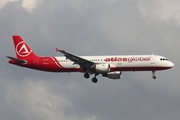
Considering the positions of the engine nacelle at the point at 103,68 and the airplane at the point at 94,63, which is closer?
the airplane at the point at 94,63

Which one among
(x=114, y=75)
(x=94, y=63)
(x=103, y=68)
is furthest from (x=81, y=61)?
(x=114, y=75)

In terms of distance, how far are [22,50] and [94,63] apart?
50.8 feet

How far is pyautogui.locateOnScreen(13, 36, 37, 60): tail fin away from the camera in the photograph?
370 ft

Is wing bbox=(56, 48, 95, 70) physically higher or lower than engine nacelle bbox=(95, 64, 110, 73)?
higher

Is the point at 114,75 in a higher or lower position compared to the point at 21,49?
lower

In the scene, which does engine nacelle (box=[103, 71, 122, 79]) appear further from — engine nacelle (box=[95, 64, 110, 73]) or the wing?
the wing

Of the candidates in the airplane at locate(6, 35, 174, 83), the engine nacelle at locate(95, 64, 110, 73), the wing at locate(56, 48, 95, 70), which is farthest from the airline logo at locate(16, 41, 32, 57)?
the engine nacelle at locate(95, 64, 110, 73)

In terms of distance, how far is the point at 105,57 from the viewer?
107188 millimetres

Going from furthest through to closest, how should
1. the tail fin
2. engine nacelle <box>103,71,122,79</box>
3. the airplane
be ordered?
the tail fin → engine nacelle <box>103,71,122,79</box> → the airplane

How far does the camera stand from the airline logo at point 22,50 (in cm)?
11325

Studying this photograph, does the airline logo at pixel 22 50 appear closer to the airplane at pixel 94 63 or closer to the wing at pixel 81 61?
the airplane at pixel 94 63

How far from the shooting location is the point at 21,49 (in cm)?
11444

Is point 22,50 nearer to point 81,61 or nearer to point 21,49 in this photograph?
point 21,49

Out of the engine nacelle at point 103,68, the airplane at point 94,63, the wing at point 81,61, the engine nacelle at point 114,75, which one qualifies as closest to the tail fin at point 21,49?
the airplane at point 94,63
